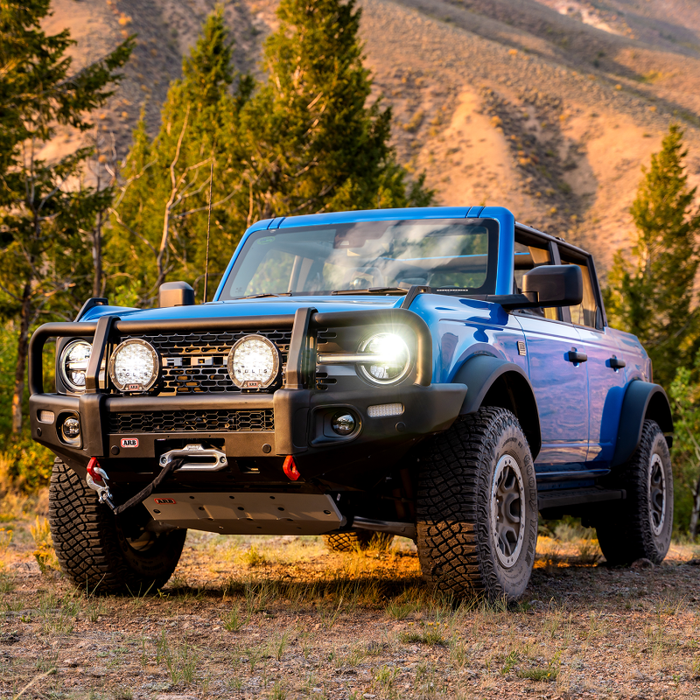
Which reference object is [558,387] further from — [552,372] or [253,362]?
[253,362]

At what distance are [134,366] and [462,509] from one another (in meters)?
1.68

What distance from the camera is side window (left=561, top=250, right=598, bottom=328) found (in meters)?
6.81

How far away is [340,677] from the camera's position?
3.40 m

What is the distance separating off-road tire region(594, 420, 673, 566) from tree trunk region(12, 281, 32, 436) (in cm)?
943

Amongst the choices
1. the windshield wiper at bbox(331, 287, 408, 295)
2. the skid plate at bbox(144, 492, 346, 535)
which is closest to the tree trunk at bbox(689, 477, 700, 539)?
the windshield wiper at bbox(331, 287, 408, 295)

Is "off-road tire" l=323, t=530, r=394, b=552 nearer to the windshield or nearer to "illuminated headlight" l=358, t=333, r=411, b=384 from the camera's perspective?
the windshield

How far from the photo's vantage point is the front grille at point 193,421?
4055 mm

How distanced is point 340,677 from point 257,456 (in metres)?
1.03

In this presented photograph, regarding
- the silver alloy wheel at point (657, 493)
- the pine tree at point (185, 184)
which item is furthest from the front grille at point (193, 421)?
the pine tree at point (185, 184)

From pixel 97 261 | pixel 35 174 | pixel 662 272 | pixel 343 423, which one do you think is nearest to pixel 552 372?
pixel 343 423

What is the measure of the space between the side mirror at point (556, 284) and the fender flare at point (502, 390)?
403 mm

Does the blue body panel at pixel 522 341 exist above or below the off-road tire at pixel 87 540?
above

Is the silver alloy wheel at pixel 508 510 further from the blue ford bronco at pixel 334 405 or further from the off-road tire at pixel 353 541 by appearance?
the off-road tire at pixel 353 541

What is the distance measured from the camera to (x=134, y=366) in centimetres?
433
